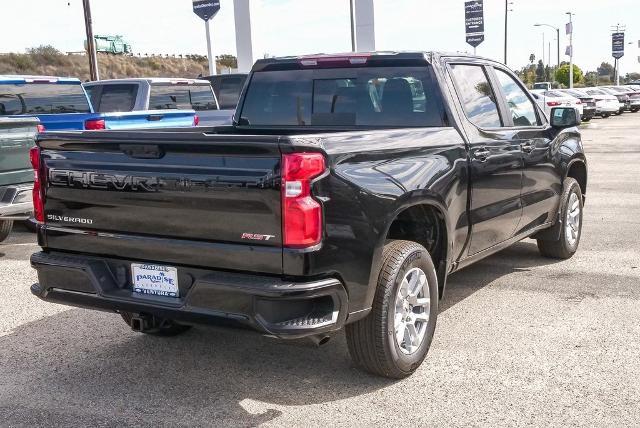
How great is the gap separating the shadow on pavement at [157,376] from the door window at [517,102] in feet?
7.87

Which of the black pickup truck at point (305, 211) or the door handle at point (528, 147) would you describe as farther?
the door handle at point (528, 147)

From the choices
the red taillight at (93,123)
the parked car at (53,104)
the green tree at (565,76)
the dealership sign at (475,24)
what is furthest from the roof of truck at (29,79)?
the green tree at (565,76)

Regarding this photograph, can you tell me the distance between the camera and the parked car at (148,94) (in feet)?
42.6

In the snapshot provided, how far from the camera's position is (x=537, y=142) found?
6348 millimetres

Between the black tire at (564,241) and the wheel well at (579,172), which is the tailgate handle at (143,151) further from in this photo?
the wheel well at (579,172)

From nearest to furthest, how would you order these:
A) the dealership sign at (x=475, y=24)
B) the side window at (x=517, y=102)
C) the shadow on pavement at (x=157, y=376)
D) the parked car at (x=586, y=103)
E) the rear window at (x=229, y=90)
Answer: the shadow on pavement at (x=157, y=376)
the side window at (x=517, y=102)
the rear window at (x=229, y=90)
the parked car at (x=586, y=103)
the dealership sign at (x=475, y=24)

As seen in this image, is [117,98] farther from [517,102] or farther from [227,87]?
[517,102]

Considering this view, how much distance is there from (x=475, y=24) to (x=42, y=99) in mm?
37589

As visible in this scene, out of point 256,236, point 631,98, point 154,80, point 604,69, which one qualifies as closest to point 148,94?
point 154,80

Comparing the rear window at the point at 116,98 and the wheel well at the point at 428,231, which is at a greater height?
the rear window at the point at 116,98

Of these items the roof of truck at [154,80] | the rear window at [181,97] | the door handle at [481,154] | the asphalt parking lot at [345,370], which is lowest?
the asphalt parking lot at [345,370]

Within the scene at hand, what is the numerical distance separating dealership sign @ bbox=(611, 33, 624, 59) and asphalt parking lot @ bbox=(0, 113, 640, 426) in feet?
255

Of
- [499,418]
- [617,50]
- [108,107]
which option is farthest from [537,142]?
[617,50]

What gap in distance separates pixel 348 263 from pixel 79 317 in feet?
9.40
